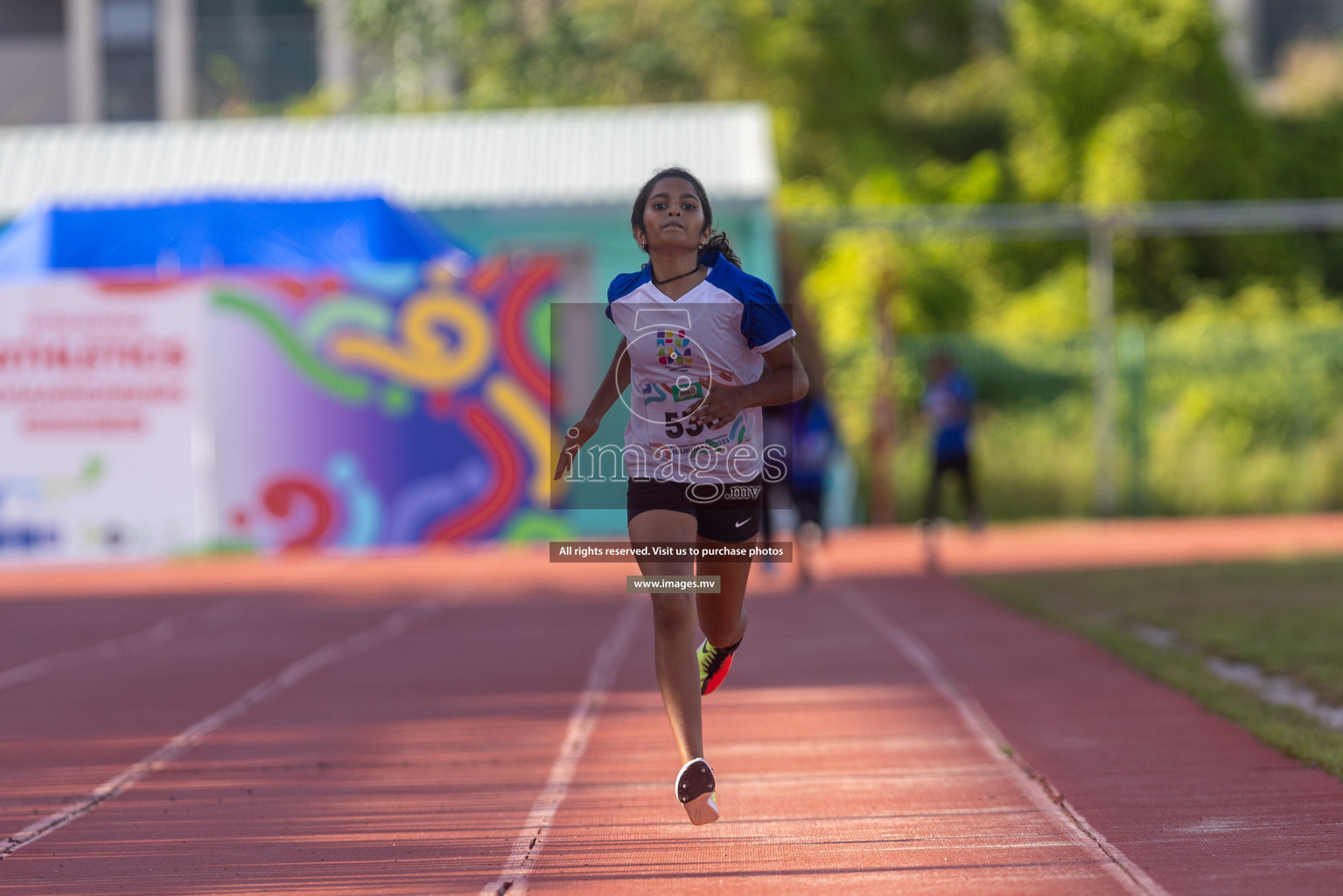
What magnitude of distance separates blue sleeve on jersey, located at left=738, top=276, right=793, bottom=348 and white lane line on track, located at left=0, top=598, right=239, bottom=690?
18.4ft

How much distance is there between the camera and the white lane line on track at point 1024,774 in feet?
14.9

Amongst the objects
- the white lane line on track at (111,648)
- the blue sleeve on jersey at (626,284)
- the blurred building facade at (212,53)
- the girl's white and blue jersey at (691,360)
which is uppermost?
the blurred building facade at (212,53)

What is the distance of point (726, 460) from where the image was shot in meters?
5.12

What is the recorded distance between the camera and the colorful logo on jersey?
5078mm

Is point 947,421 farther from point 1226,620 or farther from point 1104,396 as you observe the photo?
point 1104,396

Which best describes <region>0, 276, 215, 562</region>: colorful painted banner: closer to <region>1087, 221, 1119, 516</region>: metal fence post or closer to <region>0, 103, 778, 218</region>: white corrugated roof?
<region>0, 103, 778, 218</region>: white corrugated roof

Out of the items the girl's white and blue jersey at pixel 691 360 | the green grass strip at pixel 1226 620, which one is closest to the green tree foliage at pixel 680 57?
the green grass strip at pixel 1226 620

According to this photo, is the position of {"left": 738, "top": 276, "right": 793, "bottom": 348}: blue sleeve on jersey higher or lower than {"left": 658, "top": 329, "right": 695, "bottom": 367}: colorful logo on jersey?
higher

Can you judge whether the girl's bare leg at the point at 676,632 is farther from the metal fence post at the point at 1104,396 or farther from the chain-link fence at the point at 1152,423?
the chain-link fence at the point at 1152,423

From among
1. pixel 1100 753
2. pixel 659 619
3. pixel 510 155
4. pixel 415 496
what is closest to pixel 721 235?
pixel 659 619

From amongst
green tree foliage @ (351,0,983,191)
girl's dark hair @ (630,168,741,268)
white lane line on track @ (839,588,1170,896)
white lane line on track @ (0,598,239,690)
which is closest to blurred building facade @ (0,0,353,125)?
green tree foliage @ (351,0,983,191)

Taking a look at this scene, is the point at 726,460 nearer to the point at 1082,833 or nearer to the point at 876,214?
the point at 1082,833

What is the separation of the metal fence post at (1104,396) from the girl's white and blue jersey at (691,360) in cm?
1483

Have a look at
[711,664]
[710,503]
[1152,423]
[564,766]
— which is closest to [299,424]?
[1152,423]
